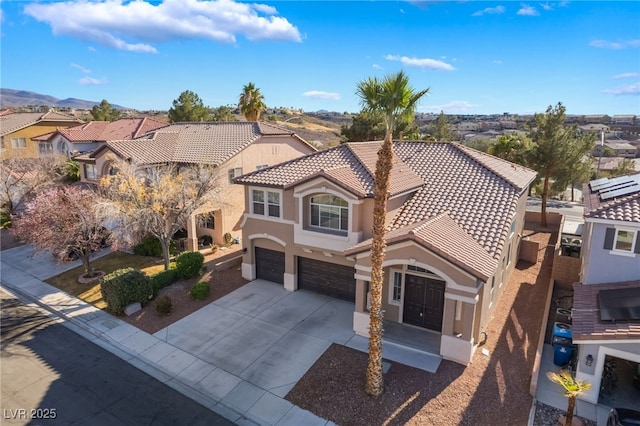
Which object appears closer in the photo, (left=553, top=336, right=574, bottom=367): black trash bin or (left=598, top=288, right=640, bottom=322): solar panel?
(left=598, top=288, right=640, bottom=322): solar panel

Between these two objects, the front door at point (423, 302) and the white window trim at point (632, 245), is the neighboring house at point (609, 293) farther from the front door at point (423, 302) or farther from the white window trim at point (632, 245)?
the front door at point (423, 302)

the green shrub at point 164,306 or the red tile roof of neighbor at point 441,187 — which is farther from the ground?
the red tile roof of neighbor at point 441,187

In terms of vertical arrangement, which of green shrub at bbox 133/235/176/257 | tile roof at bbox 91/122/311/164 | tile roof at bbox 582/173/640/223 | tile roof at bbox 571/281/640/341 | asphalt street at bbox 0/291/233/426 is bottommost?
asphalt street at bbox 0/291/233/426

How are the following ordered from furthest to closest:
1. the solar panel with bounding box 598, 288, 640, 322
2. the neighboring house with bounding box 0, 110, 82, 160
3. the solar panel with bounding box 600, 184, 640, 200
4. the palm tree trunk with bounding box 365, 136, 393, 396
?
1. the neighboring house with bounding box 0, 110, 82, 160
2. the solar panel with bounding box 600, 184, 640, 200
3. the solar panel with bounding box 598, 288, 640, 322
4. the palm tree trunk with bounding box 365, 136, 393, 396

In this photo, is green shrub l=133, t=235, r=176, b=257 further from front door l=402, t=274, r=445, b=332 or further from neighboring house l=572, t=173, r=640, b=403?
neighboring house l=572, t=173, r=640, b=403

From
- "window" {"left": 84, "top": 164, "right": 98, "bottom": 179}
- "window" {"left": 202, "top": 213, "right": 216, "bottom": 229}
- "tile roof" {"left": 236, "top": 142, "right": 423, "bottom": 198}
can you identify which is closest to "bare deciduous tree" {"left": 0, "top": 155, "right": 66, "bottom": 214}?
"window" {"left": 84, "top": 164, "right": 98, "bottom": 179}

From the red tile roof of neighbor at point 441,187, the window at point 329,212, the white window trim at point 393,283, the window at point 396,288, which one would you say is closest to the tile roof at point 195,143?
the red tile roof of neighbor at point 441,187
